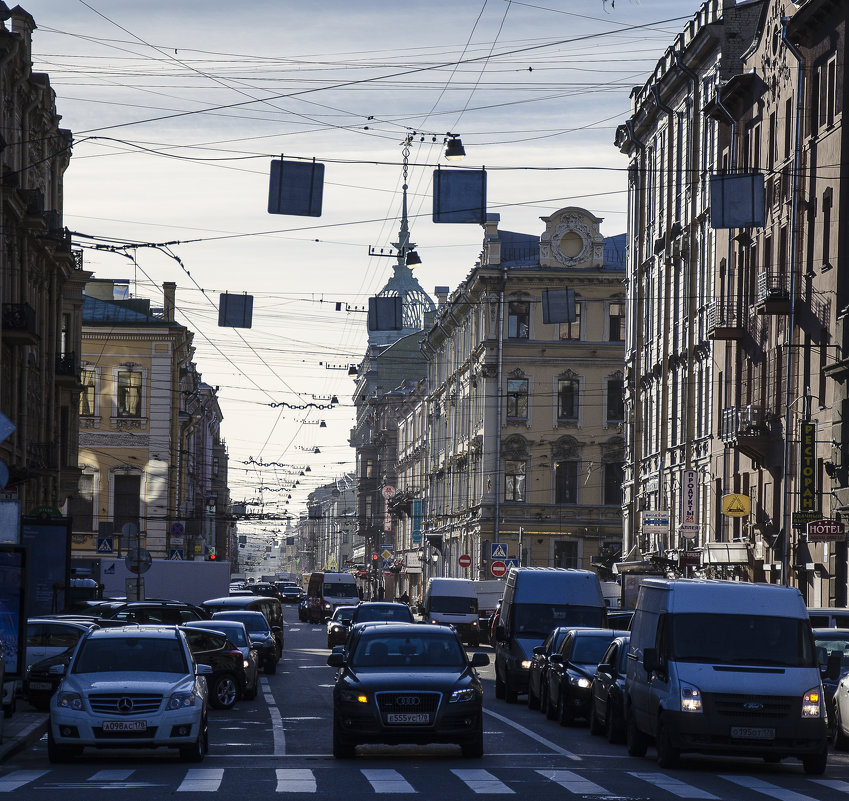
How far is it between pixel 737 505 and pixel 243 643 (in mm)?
18369

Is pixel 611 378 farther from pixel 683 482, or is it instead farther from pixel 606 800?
pixel 606 800

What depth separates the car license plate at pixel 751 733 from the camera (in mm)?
17656

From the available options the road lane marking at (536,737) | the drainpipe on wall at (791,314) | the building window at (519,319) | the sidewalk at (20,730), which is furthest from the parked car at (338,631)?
the building window at (519,319)

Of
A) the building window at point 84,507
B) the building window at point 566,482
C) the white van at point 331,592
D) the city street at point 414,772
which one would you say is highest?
the building window at point 566,482

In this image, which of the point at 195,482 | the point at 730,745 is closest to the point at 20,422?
the point at 730,745

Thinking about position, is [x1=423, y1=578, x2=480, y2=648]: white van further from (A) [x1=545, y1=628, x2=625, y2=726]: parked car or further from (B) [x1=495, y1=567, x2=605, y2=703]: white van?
(A) [x1=545, y1=628, x2=625, y2=726]: parked car

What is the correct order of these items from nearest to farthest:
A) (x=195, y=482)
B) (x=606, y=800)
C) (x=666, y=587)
A: (x=606, y=800)
(x=666, y=587)
(x=195, y=482)

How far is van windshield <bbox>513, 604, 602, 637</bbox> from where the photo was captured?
3222cm

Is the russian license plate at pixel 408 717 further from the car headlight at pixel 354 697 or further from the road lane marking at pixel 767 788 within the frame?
the road lane marking at pixel 767 788

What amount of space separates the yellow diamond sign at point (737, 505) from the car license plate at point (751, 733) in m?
27.5

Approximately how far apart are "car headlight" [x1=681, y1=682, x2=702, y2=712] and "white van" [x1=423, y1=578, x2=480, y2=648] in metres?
41.2

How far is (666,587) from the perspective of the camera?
62.3 feet

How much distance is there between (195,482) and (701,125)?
69279 mm

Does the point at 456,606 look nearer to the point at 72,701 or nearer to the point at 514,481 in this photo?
the point at 514,481
